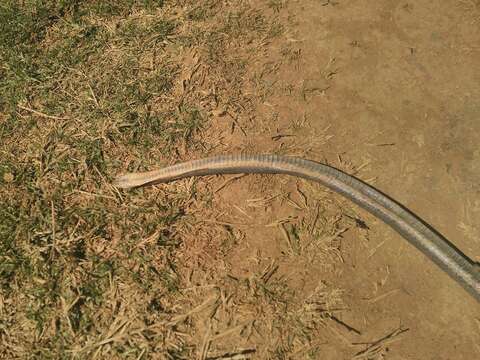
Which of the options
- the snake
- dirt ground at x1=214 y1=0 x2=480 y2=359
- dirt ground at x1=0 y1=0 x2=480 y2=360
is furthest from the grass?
dirt ground at x1=214 y1=0 x2=480 y2=359

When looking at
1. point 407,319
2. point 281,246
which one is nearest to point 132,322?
point 281,246

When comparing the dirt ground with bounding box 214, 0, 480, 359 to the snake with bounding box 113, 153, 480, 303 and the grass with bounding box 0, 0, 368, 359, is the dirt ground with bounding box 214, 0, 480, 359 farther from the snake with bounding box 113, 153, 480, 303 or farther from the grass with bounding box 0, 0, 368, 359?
the grass with bounding box 0, 0, 368, 359

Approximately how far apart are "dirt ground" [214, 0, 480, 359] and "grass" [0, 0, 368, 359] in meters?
0.37

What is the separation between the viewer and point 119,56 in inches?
172

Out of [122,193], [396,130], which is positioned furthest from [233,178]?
[396,130]

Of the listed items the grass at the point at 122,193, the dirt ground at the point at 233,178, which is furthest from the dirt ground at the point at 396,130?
the grass at the point at 122,193

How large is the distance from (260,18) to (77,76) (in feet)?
6.65

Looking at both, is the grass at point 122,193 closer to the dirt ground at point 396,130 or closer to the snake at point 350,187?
the snake at point 350,187

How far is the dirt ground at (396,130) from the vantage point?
10.3 feet

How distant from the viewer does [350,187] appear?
3.51 metres

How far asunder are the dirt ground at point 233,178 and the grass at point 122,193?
0.6 inches

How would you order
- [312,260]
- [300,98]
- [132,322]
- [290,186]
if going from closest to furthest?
[132,322], [312,260], [290,186], [300,98]

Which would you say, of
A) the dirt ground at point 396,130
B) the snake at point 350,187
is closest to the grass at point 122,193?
the snake at point 350,187

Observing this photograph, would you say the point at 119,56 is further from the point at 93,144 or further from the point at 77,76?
the point at 93,144
